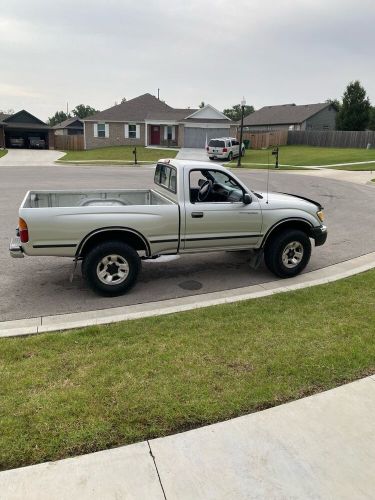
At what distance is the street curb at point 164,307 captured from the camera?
4727mm

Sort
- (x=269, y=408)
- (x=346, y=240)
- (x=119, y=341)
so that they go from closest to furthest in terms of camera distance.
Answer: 1. (x=269, y=408)
2. (x=119, y=341)
3. (x=346, y=240)

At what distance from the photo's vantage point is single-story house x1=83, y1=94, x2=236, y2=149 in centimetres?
4444

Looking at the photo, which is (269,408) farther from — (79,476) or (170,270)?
(170,270)

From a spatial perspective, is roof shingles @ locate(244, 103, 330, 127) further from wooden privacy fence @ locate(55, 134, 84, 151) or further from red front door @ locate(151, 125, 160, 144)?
wooden privacy fence @ locate(55, 134, 84, 151)

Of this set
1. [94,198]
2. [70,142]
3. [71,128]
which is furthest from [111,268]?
[71,128]

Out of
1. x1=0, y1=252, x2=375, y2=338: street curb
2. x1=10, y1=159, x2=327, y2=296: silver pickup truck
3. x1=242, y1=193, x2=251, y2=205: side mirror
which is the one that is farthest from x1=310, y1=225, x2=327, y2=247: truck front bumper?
x1=242, y1=193, x2=251, y2=205: side mirror

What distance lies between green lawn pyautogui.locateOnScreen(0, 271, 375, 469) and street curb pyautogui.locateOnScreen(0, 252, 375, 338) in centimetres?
21

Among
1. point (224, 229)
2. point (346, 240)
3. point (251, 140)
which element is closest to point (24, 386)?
point (224, 229)

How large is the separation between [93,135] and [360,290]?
43957 mm

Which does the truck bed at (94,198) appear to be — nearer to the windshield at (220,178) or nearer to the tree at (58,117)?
the windshield at (220,178)

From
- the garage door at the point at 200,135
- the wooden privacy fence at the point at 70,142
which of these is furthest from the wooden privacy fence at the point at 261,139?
the wooden privacy fence at the point at 70,142

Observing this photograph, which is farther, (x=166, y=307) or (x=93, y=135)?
(x=93, y=135)

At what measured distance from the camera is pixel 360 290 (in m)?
5.83

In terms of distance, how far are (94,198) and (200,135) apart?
3995 centimetres
